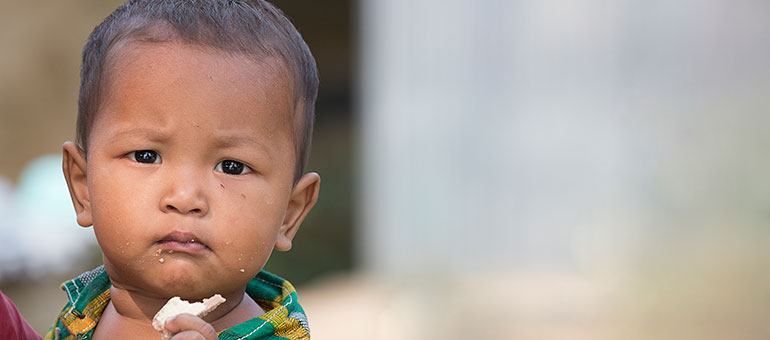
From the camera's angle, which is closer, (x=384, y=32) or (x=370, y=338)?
(x=370, y=338)

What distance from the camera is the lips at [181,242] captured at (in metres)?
1.68

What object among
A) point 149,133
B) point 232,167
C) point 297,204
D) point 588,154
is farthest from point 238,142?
point 588,154

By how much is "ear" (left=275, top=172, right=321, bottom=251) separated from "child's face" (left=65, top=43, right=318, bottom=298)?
141 millimetres

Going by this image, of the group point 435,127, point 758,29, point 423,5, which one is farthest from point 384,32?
point 758,29

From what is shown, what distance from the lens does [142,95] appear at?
170 cm

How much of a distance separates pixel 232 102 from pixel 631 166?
455cm

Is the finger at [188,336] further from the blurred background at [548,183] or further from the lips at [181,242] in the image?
the blurred background at [548,183]

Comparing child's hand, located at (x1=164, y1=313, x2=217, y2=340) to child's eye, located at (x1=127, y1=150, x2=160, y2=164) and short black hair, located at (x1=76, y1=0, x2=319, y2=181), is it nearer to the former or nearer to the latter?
child's eye, located at (x1=127, y1=150, x2=160, y2=164)

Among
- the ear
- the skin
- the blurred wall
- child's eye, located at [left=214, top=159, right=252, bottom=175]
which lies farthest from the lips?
the blurred wall

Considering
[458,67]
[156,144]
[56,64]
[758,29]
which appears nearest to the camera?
[156,144]

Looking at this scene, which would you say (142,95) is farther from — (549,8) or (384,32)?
(384,32)

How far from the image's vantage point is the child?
168cm

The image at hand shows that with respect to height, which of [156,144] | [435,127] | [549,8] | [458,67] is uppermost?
[549,8]

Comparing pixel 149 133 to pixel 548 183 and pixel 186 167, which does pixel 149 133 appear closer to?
pixel 186 167
